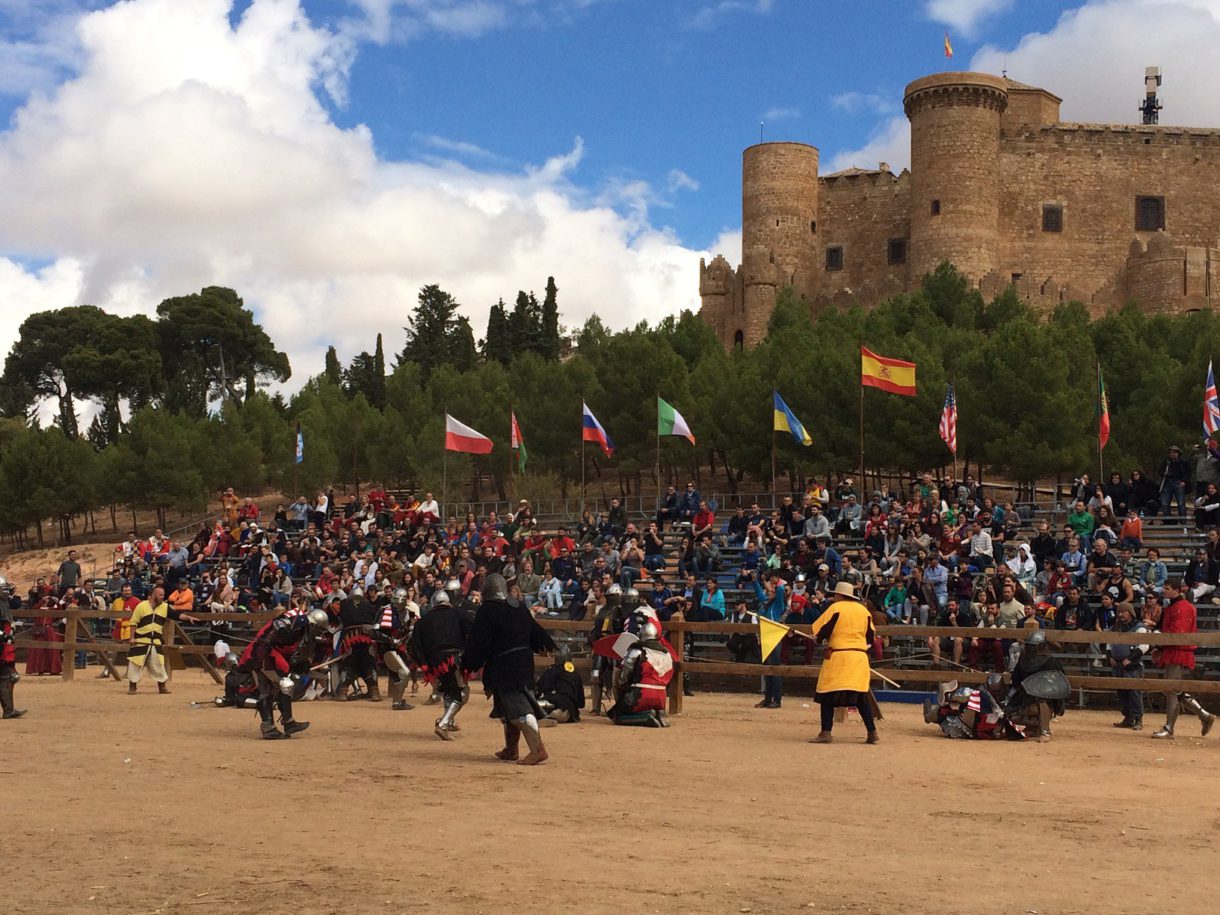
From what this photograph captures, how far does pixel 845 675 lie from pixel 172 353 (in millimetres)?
92772

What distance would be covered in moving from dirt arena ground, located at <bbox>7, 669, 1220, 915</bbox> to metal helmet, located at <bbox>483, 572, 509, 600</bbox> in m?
1.41

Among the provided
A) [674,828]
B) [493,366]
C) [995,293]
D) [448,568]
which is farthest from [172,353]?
[674,828]

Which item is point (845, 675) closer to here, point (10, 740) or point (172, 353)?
point (10, 740)

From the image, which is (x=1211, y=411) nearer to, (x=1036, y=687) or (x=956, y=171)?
(x=1036, y=687)

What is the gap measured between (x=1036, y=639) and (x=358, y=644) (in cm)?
825

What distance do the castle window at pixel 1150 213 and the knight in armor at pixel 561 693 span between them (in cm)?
6575

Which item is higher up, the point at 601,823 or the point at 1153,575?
the point at 1153,575

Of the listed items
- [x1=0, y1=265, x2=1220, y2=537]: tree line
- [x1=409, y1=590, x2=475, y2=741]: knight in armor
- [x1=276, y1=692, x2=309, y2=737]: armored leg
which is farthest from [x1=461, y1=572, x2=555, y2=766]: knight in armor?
[x1=0, y1=265, x2=1220, y2=537]: tree line

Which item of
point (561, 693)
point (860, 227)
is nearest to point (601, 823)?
point (561, 693)

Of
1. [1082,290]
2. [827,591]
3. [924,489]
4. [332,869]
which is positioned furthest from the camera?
[1082,290]

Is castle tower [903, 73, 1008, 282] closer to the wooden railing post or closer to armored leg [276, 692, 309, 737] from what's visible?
the wooden railing post

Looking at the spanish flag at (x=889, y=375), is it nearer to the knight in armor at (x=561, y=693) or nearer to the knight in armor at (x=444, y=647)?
the knight in armor at (x=561, y=693)

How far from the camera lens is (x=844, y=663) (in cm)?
1403

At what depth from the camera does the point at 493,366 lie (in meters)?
65.8
